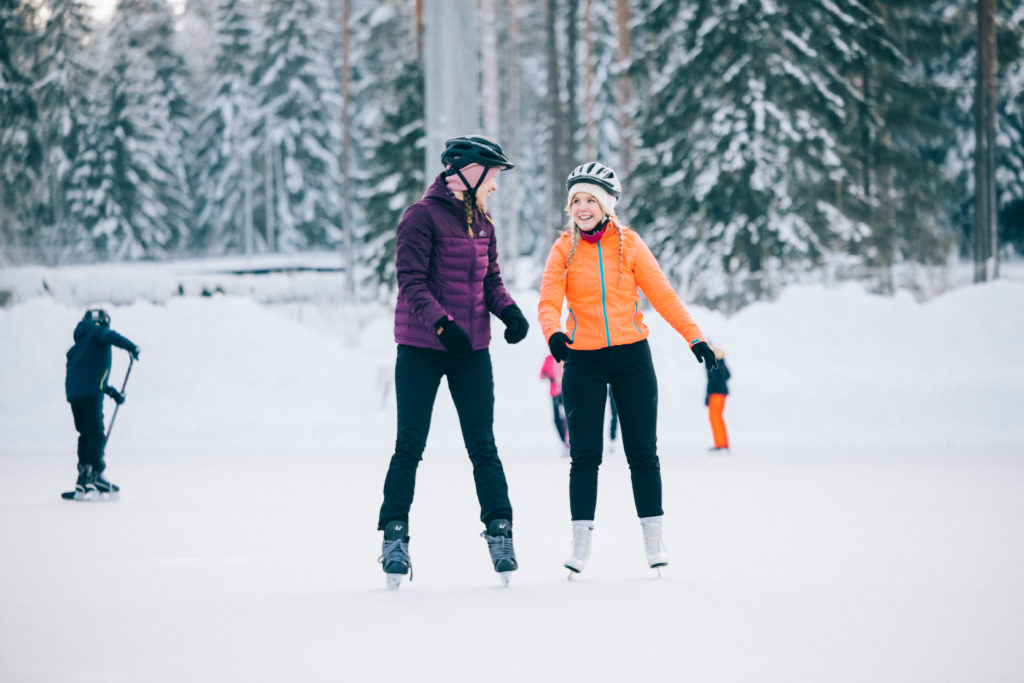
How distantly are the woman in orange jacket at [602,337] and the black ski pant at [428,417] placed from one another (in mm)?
392

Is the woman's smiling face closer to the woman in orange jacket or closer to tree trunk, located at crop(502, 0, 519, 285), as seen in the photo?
the woman in orange jacket

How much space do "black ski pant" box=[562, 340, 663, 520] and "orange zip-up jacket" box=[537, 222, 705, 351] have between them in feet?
0.30

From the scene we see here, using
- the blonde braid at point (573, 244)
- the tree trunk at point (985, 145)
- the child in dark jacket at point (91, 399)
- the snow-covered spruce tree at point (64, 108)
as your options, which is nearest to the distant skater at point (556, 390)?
the child in dark jacket at point (91, 399)

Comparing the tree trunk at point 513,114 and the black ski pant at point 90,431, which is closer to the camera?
the black ski pant at point 90,431

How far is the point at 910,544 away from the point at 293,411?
396 inches

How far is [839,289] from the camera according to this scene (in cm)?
1972

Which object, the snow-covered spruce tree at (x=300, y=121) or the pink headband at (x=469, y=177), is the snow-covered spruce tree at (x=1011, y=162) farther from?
the pink headband at (x=469, y=177)

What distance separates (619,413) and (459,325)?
99 cm

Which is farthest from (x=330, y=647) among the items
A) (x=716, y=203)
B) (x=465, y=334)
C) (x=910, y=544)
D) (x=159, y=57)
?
(x=159, y=57)

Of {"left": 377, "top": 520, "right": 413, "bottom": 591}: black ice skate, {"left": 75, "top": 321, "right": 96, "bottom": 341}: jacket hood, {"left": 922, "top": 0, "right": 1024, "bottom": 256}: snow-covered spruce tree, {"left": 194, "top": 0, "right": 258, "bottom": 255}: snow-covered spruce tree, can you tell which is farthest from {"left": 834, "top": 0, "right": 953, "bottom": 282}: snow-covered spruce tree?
{"left": 194, "top": 0, "right": 258, "bottom": 255}: snow-covered spruce tree

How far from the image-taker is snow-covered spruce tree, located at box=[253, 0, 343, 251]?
2281 inches

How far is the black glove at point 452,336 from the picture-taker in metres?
5.55

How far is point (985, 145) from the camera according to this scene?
26.0 metres

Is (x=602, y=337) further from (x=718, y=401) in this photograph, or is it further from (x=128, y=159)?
(x=128, y=159)
